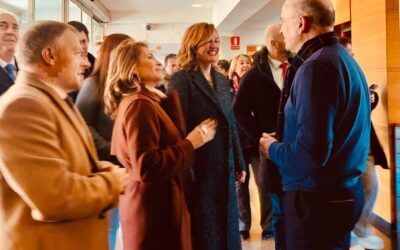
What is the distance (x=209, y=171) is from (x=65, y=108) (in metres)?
1.23

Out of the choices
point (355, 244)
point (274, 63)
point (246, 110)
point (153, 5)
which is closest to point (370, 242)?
point (355, 244)

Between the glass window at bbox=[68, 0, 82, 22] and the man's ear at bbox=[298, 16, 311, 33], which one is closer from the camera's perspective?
the man's ear at bbox=[298, 16, 311, 33]

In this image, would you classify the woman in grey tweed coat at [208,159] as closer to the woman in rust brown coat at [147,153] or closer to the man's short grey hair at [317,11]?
the woman in rust brown coat at [147,153]

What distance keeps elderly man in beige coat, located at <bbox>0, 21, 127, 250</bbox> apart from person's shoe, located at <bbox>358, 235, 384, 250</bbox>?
8.48 feet

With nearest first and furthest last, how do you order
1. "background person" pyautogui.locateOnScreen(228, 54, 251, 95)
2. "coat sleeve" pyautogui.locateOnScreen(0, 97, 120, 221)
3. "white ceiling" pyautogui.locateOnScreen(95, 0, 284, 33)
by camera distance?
Answer: "coat sleeve" pyautogui.locateOnScreen(0, 97, 120, 221) → "background person" pyautogui.locateOnScreen(228, 54, 251, 95) → "white ceiling" pyautogui.locateOnScreen(95, 0, 284, 33)

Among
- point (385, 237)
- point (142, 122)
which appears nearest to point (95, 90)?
point (142, 122)

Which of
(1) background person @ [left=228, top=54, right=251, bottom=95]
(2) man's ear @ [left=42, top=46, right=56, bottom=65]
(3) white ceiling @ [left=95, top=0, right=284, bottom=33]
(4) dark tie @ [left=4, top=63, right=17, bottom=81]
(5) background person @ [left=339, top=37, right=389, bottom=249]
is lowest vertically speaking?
(5) background person @ [left=339, top=37, right=389, bottom=249]

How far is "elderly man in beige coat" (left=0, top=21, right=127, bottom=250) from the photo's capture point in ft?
3.55

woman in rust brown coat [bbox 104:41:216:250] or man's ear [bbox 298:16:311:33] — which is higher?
man's ear [bbox 298:16:311:33]

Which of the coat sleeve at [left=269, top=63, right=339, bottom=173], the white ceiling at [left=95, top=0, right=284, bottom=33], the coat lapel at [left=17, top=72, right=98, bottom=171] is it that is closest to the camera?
the coat lapel at [left=17, top=72, right=98, bottom=171]

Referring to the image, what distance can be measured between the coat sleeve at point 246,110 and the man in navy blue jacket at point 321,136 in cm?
134

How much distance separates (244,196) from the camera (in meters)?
3.68

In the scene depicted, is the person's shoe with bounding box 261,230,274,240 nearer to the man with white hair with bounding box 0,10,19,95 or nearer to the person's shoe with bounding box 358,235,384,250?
the person's shoe with bounding box 358,235,384,250

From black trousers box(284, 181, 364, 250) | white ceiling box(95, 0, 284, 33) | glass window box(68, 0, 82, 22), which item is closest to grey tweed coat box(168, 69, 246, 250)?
black trousers box(284, 181, 364, 250)
